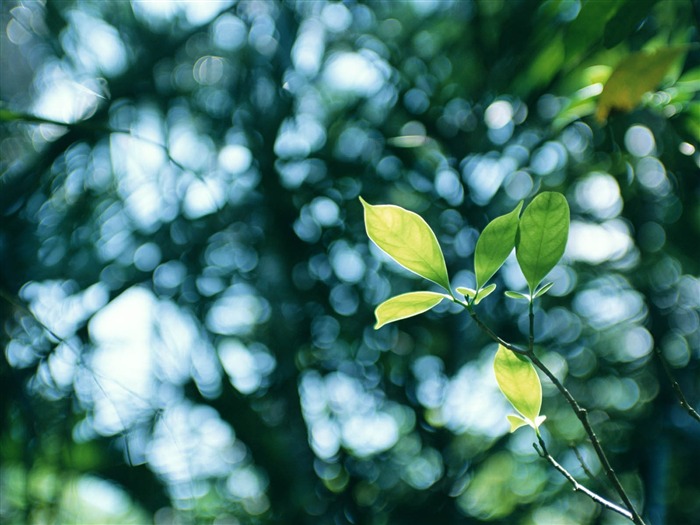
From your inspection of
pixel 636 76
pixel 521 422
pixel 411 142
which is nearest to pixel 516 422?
pixel 521 422

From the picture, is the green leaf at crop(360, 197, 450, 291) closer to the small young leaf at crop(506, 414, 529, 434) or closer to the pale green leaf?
the small young leaf at crop(506, 414, 529, 434)

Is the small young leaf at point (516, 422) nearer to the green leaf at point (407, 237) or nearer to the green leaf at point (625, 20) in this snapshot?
the green leaf at point (407, 237)

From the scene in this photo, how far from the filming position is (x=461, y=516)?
2.92ft

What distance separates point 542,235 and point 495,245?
0.04 ft

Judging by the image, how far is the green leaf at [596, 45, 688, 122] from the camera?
0.25 meters

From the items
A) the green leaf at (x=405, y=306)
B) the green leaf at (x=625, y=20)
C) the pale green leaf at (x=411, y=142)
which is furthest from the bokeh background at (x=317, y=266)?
the green leaf at (x=405, y=306)

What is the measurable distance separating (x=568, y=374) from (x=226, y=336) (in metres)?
0.50

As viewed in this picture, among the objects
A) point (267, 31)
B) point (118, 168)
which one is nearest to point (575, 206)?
point (267, 31)

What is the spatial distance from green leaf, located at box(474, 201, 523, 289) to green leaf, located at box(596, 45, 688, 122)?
11cm

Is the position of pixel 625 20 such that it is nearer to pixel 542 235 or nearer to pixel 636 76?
pixel 636 76

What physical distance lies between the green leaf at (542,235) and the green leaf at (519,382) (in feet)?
0.08

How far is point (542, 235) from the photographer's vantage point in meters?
0.19

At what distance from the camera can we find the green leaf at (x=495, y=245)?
19 centimetres

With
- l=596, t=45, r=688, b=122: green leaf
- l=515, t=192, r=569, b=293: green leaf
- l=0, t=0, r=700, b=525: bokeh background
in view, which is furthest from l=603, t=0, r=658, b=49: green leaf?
l=0, t=0, r=700, b=525: bokeh background
